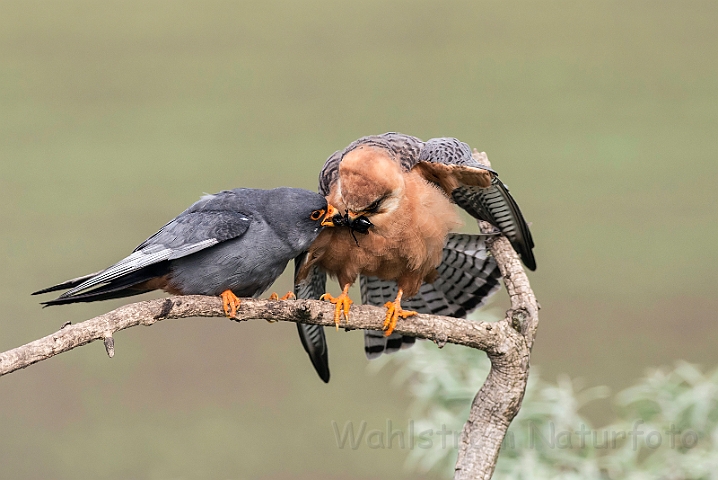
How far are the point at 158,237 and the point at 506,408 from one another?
60.7 inches

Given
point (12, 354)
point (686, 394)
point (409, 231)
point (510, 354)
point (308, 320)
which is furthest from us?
point (686, 394)

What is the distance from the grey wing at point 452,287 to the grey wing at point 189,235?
0.97 metres

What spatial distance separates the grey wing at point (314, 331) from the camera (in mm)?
3438

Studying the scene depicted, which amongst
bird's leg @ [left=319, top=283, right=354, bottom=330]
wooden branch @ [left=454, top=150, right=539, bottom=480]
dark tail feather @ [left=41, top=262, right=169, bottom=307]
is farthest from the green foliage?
dark tail feather @ [left=41, top=262, right=169, bottom=307]

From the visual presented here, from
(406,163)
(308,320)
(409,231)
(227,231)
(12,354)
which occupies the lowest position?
(12,354)

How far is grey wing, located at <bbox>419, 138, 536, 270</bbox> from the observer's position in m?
3.11

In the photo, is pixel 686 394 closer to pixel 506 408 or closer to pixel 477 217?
pixel 506 408

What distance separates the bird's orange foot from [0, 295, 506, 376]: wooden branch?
2 centimetres

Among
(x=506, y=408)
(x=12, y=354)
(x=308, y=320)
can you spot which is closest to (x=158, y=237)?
(x=308, y=320)

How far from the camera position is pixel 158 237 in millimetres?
2916

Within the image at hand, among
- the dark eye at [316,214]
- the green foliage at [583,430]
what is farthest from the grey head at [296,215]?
the green foliage at [583,430]

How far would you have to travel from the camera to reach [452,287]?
144 inches

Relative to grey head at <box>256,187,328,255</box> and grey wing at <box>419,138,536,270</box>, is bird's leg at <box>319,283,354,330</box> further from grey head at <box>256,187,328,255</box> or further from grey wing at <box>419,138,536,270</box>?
grey wing at <box>419,138,536,270</box>

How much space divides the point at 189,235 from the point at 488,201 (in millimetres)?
1307
